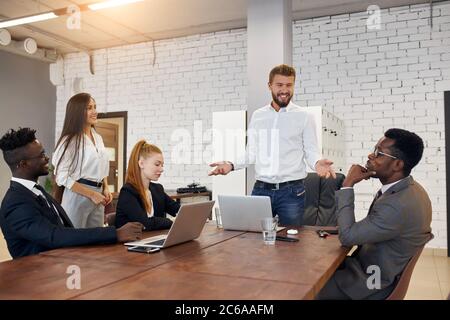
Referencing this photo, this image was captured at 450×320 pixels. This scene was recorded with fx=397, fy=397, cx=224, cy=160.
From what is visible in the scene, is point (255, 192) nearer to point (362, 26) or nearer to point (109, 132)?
point (362, 26)

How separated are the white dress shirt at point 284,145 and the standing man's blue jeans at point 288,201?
0.06 m

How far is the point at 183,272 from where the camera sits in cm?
125

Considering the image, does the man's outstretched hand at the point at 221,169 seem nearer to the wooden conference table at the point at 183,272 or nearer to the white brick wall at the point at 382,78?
the wooden conference table at the point at 183,272

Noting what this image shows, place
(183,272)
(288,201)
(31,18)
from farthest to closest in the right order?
(31,18) < (288,201) < (183,272)

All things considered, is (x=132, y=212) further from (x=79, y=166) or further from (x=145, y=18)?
(x=145, y=18)

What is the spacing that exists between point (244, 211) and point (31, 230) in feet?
3.37

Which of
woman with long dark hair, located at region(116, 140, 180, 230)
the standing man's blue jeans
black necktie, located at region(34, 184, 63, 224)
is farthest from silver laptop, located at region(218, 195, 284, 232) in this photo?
black necktie, located at region(34, 184, 63, 224)

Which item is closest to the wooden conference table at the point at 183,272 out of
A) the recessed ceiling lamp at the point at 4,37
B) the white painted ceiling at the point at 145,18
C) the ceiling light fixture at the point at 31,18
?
the ceiling light fixture at the point at 31,18

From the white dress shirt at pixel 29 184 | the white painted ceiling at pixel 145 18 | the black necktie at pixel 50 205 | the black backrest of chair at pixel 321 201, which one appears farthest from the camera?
the white painted ceiling at pixel 145 18

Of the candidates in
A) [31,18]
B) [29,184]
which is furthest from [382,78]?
[29,184]

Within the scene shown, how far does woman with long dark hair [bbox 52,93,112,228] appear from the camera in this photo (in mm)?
2555

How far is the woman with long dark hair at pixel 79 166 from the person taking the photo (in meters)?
2.55

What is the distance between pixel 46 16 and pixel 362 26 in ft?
12.9

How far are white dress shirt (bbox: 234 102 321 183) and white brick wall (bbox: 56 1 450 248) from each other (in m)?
2.71
